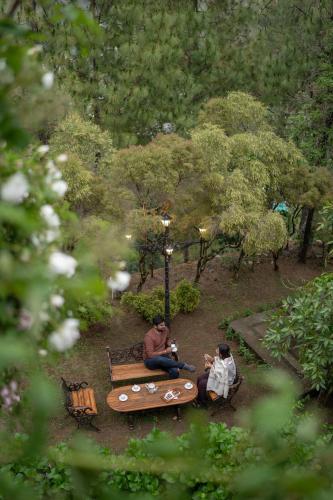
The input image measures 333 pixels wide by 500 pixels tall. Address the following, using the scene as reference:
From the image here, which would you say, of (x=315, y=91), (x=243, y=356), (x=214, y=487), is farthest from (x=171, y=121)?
(x=214, y=487)

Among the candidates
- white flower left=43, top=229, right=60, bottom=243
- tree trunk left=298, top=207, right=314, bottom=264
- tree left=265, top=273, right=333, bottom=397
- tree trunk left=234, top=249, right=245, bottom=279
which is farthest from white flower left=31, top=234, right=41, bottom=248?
tree trunk left=298, top=207, right=314, bottom=264

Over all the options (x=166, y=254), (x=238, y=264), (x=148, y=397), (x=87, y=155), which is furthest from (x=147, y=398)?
(x=238, y=264)

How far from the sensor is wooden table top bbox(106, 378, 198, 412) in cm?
694

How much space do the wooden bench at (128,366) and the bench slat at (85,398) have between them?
1.41 ft

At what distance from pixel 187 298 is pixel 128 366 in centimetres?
268

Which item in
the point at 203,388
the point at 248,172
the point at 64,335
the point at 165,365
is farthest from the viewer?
the point at 248,172

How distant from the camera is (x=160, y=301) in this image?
9.93 m

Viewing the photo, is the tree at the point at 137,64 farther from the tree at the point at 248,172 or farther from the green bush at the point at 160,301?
the green bush at the point at 160,301

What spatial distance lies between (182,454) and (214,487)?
10.4 feet

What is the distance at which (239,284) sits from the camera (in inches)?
455

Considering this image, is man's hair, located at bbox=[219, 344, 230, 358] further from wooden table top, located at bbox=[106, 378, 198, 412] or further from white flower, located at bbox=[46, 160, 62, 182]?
white flower, located at bbox=[46, 160, 62, 182]

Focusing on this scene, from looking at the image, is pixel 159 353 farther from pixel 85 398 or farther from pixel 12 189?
pixel 12 189

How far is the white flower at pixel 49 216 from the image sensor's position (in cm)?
198

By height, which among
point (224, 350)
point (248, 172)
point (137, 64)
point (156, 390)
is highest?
point (137, 64)
